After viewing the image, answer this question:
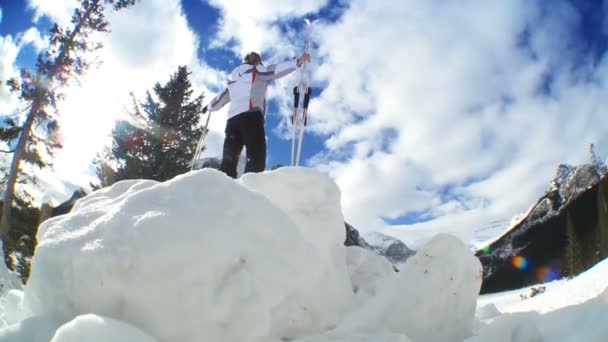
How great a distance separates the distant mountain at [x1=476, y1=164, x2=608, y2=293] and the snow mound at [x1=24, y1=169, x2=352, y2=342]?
12.3 metres

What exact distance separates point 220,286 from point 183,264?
0.74 feet

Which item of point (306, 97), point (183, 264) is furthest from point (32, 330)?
point (306, 97)

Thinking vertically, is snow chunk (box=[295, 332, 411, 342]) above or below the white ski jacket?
below

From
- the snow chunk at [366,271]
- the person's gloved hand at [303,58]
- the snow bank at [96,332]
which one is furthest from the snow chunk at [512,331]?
the person's gloved hand at [303,58]

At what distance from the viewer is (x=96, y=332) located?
1.53 m

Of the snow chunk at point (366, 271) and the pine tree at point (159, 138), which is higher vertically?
the pine tree at point (159, 138)

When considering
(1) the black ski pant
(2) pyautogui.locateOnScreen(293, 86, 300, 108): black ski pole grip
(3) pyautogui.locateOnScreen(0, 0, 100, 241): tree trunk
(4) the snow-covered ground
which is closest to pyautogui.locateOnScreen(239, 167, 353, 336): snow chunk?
(4) the snow-covered ground

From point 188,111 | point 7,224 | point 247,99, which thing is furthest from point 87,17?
point 247,99

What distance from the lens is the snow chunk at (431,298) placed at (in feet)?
8.05

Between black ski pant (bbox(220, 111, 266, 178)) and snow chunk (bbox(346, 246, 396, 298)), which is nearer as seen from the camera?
snow chunk (bbox(346, 246, 396, 298))

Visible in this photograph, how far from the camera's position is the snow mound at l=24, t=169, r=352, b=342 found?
183cm

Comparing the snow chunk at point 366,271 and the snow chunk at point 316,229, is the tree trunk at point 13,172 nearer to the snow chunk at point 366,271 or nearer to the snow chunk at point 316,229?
the snow chunk at point 316,229

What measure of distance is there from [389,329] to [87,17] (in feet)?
59.8

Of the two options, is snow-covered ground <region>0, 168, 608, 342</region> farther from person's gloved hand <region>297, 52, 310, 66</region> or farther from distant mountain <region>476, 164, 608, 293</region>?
distant mountain <region>476, 164, 608, 293</region>
